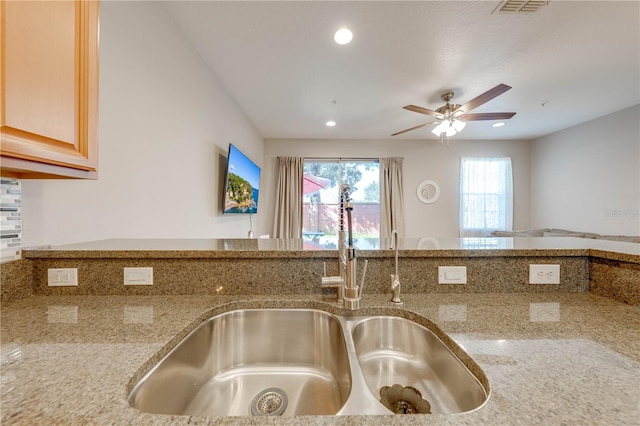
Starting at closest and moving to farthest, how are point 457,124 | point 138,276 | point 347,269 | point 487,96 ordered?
1. point 347,269
2. point 138,276
3. point 487,96
4. point 457,124

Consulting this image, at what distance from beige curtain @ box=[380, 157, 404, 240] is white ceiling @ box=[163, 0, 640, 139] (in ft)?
4.60

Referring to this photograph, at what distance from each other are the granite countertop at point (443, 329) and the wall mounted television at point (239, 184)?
1913mm

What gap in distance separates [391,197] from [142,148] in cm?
404

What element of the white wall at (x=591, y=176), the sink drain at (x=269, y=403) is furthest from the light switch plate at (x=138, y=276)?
the white wall at (x=591, y=176)

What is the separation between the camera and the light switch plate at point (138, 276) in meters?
0.93

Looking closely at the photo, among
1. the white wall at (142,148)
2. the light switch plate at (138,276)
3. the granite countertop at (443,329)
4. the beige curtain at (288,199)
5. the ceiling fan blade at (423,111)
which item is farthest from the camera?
the beige curtain at (288,199)

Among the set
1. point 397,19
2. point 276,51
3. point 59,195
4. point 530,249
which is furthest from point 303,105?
point 530,249

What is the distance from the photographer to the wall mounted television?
8.88 ft

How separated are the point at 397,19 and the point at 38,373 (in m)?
2.44

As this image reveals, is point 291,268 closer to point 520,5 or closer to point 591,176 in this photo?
point 520,5

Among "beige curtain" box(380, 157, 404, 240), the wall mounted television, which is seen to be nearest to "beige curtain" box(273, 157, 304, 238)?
the wall mounted television

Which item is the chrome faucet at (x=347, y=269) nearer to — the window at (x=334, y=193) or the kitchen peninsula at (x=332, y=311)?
the kitchen peninsula at (x=332, y=311)

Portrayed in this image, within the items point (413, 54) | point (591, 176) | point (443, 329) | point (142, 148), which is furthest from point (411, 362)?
point (591, 176)

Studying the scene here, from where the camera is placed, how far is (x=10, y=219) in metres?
0.90
